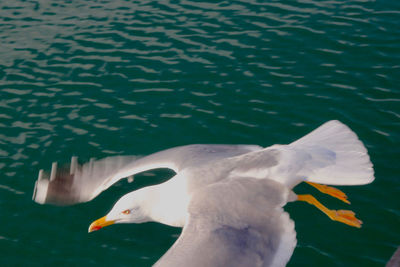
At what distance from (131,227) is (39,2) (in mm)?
9510

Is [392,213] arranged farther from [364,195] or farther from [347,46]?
[347,46]

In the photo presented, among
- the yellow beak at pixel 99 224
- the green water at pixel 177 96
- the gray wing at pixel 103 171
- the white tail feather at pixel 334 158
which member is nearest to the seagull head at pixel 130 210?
the yellow beak at pixel 99 224

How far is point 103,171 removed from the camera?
A: 8.11 metres

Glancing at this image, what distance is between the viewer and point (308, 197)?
7113 mm

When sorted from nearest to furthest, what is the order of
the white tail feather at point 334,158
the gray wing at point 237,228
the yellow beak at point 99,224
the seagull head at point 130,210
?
the gray wing at point 237,228
the white tail feather at point 334,158
the yellow beak at point 99,224
the seagull head at point 130,210

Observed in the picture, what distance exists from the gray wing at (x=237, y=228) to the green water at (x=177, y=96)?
0.71 meters

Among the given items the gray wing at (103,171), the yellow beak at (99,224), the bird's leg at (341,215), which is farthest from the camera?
the gray wing at (103,171)

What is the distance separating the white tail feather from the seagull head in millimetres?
2102

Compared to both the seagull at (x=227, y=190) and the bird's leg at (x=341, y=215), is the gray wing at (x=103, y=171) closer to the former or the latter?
the seagull at (x=227, y=190)

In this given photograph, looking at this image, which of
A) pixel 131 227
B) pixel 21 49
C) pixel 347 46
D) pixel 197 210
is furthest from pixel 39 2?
pixel 197 210

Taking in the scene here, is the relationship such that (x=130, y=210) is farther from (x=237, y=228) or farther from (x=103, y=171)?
(x=237, y=228)

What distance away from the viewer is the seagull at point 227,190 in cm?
565

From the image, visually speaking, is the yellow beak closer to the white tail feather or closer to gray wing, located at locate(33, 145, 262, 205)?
gray wing, located at locate(33, 145, 262, 205)

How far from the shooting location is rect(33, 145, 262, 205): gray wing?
7.61m
